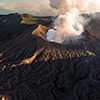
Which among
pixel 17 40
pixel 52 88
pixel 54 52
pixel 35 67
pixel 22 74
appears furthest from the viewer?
pixel 17 40

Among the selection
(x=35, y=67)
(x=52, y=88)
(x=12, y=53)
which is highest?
(x=12, y=53)

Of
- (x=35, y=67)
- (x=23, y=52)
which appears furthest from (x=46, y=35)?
(x=35, y=67)

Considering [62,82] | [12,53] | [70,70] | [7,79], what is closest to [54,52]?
[70,70]

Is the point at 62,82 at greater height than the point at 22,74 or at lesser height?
lesser

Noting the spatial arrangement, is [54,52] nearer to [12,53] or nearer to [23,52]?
[23,52]

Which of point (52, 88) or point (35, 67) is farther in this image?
point (35, 67)

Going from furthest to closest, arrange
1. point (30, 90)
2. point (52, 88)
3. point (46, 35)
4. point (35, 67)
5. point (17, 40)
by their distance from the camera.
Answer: point (46, 35) → point (17, 40) → point (35, 67) → point (52, 88) → point (30, 90)
